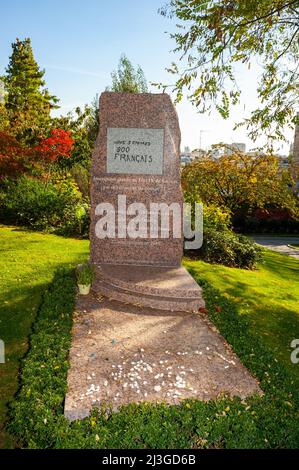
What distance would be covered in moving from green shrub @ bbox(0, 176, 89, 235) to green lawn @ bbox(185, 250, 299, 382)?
5.31 meters

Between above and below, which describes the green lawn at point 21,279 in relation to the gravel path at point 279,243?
above

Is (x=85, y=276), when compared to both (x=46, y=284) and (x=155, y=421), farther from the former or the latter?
(x=155, y=421)

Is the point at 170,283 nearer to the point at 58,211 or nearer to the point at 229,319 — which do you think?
the point at 229,319

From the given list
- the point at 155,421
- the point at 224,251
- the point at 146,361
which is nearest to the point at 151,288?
the point at 146,361

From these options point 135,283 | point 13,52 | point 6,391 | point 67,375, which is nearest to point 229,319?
point 135,283

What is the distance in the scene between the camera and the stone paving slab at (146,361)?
13.9 feet

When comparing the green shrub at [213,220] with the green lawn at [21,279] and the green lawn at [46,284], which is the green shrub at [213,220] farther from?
the green lawn at [21,279]

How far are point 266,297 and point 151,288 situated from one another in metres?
3.68

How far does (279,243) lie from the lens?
96.8 feet

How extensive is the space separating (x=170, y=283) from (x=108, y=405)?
368 cm

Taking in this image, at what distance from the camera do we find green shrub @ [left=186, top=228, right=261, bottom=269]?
12016 mm

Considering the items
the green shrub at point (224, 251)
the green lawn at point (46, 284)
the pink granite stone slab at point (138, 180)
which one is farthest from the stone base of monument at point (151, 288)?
the green shrub at point (224, 251)

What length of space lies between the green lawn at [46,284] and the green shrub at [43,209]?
1.02m

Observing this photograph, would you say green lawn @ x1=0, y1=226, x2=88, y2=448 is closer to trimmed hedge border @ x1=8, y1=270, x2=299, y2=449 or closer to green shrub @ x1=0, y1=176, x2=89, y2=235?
trimmed hedge border @ x1=8, y1=270, x2=299, y2=449
